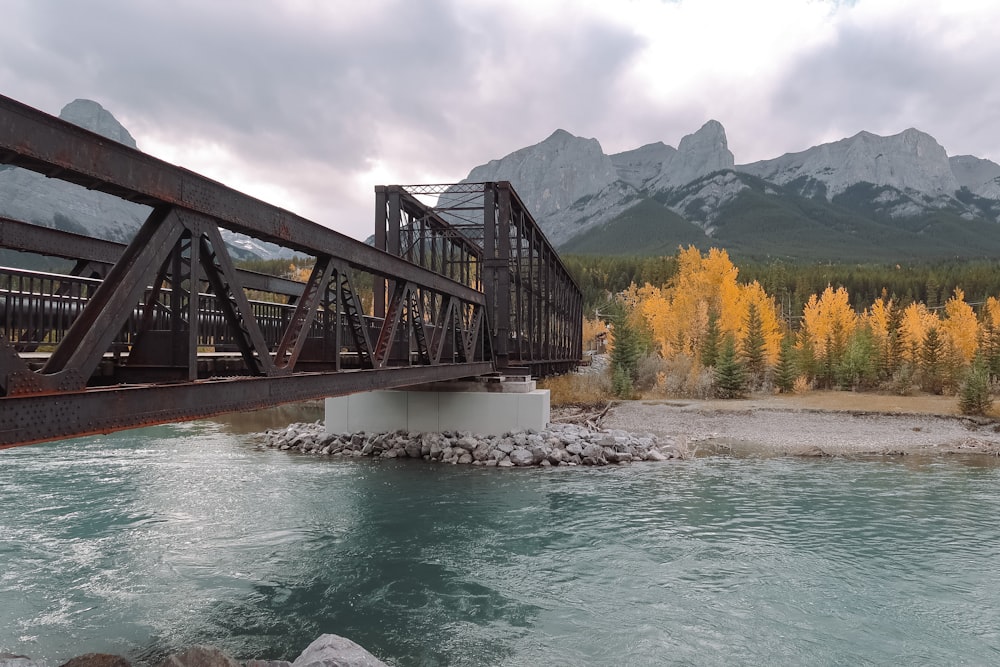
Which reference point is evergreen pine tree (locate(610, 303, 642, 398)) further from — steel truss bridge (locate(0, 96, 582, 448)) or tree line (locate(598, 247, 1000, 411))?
steel truss bridge (locate(0, 96, 582, 448))

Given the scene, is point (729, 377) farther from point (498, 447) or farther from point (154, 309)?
point (154, 309)

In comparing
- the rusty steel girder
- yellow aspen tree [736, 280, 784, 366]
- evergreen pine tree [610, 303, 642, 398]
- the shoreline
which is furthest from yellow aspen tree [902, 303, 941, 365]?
the rusty steel girder

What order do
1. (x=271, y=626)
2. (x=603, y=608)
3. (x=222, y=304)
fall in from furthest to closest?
(x=603, y=608) → (x=271, y=626) → (x=222, y=304)

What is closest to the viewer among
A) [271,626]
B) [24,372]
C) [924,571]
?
[24,372]

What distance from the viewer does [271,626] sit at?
997 centimetres

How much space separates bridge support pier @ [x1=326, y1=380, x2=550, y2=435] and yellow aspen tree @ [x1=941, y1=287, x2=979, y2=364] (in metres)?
45.0

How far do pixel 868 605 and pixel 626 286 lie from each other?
122m

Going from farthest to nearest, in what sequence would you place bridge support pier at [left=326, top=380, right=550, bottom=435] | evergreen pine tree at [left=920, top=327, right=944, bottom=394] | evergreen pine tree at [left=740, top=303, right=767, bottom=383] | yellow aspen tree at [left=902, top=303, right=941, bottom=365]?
yellow aspen tree at [left=902, top=303, right=941, bottom=365], evergreen pine tree at [left=740, top=303, right=767, bottom=383], evergreen pine tree at [left=920, top=327, right=944, bottom=394], bridge support pier at [left=326, top=380, right=550, bottom=435]

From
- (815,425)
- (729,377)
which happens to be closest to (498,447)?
(815,425)

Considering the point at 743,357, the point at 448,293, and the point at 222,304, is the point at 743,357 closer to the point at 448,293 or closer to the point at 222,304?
the point at 448,293

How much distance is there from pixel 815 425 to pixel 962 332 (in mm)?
38643

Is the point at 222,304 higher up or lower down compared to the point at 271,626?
higher up

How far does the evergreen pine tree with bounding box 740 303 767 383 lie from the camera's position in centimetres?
5338

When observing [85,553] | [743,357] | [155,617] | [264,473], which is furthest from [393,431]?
[743,357]
